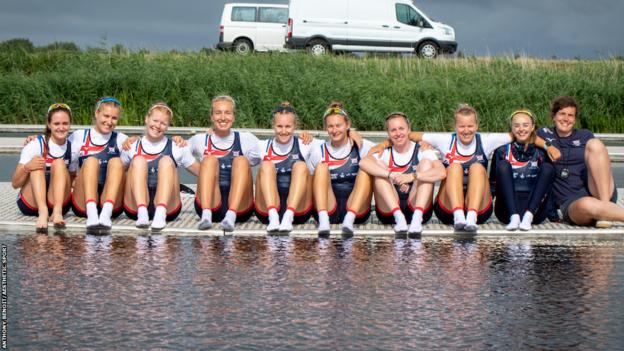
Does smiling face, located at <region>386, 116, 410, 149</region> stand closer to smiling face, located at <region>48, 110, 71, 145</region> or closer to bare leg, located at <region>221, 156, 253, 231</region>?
bare leg, located at <region>221, 156, 253, 231</region>

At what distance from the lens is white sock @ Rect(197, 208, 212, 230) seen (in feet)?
29.4

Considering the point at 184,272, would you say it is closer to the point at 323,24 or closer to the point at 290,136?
the point at 290,136

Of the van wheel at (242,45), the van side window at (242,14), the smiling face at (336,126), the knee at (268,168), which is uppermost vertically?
the van side window at (242,14)

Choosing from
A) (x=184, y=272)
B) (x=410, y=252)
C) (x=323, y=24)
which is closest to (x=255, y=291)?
(x=184, y=272)

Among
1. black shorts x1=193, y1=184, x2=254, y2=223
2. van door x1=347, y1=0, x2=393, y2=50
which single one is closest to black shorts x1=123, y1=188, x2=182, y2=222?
black shorts x1=193, y1=184, x2=254, y2=223

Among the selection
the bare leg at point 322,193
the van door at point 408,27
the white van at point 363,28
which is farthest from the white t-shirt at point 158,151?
the van door at point 408,27

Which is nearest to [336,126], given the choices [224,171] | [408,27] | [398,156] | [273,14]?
[398,156]

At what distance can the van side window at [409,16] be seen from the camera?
110 feet

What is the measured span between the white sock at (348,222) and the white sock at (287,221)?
42 centimetres

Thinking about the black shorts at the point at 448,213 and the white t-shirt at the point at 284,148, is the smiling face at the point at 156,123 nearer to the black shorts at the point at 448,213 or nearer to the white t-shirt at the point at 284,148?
the white t-shirt at the point at 284,148

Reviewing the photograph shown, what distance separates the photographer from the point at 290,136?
9258 millimetres

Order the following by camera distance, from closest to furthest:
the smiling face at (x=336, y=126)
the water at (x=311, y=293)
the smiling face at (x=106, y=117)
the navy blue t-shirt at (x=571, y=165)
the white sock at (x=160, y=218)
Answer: the water at (x=311, y=293)
the white sock at (x=160, y=218)
the smiling face at (x=336, y=126)
the smiling face at (x=106, y=117)
the navy blue t-shirt at (x=571, y=165)

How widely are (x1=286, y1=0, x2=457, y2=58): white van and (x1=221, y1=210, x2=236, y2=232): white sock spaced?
968 inches

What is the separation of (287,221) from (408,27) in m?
25.2
